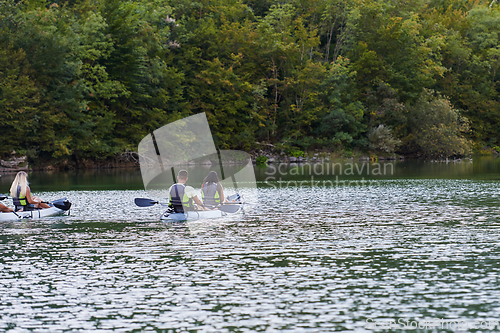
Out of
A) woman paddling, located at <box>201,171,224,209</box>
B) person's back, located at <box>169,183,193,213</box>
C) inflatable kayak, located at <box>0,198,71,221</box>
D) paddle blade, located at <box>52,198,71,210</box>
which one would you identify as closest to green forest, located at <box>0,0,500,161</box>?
inflatable kayak, located at <box>0,198,71,221</box>

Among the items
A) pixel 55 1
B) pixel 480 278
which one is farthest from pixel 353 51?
pixel 480 278

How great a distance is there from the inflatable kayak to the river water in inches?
23.3

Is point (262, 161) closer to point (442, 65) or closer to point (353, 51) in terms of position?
point (353, 51)

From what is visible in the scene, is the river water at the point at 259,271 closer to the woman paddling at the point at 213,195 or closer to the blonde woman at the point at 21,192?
the woman paddling at the point at 213,195

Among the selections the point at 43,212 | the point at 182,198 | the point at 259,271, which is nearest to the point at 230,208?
the point at 182,198

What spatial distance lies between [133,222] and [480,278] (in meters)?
12.0

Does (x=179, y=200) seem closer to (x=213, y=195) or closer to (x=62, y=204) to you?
(x=213, y=195)

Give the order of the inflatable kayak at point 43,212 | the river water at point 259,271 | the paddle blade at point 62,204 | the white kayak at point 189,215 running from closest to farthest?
the river water at point 259,271 < the white kayak at point 189,215 < the inflatable kayak at point 43,212 < the paddle blade at point 62,204

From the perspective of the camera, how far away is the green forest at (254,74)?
173 ft

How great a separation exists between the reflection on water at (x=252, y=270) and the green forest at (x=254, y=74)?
112 ft

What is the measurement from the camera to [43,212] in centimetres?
2202

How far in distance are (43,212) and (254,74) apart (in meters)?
51.1

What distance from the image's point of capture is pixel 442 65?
81.1 m

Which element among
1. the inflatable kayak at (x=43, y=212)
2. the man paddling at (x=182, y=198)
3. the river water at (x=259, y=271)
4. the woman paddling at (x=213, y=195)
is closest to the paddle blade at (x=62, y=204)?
the inflatable kayak at (x=43, y=212)
